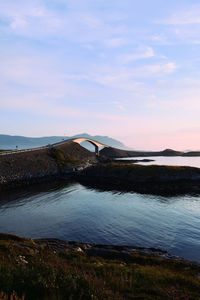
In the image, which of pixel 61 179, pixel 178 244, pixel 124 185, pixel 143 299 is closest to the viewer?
pixel 143 299

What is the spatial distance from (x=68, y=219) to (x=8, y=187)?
3766 cm

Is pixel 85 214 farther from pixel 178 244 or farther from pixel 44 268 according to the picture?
pixel 44 268

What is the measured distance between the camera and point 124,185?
78812 millimetres

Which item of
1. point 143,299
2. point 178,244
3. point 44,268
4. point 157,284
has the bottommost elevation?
→ point 178,244

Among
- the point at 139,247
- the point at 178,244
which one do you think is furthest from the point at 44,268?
the point at 178,244

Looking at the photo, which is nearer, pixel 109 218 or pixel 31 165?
pixel 109 218

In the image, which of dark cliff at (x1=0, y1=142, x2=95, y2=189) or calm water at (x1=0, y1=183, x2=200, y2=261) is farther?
dark cliff at (x1=0, y1=142, x2=95, y2=189)

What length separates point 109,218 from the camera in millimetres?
40938

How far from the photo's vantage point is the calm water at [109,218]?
103ft

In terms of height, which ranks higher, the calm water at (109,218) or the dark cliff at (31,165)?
the dark cliff at (31,165)

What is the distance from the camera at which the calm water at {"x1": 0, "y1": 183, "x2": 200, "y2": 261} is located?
31344 millimetres

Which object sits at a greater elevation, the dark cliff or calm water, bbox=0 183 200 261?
the dark cliff

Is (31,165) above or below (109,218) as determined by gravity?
above

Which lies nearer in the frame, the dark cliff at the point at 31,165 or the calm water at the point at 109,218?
the calm water at the point at 109,218
